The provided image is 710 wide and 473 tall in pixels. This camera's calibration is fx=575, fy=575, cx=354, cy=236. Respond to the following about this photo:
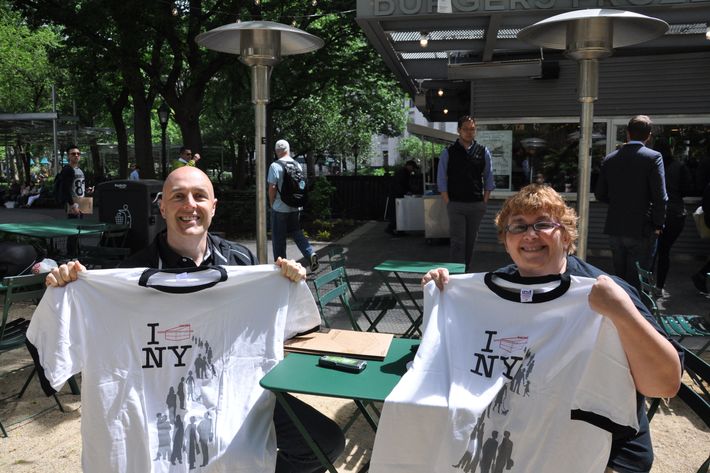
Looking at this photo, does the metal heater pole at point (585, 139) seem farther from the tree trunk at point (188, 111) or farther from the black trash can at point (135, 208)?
the tree trunk at point (188, 111)

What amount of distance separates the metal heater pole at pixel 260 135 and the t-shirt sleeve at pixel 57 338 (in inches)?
112

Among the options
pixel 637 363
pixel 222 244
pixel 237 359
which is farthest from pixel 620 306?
pixel 222 244

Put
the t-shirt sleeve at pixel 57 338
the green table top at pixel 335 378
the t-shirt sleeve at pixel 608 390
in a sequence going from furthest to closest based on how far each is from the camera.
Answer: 1. the t-shirt sleeve at pixel 57 338
2. the green table top at pixel 335 378
3. the t-shirt sleeve at pixel 608 390

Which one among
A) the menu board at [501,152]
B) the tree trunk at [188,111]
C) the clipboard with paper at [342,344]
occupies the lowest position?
the clipboard with paper at [342,344]

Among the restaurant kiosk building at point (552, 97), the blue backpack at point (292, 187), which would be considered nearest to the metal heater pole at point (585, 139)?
the restaurant kiosk building at point (552, 97)

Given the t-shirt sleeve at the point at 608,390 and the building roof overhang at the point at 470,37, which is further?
the building roof overhang at the point at 470,37

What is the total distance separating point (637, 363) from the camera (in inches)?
79.4

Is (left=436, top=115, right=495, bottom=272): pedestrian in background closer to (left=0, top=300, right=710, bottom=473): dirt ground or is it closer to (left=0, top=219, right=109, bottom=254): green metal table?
(left=0, top=300, right=710, bottom=473): dirt ground

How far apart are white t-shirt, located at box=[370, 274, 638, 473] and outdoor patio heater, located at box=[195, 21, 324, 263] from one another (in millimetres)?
3415

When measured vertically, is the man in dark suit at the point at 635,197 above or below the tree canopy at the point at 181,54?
below

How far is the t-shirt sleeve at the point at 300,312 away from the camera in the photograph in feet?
9.44

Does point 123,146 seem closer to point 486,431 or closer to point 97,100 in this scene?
point 97,100

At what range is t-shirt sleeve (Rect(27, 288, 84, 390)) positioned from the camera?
8.21 ft

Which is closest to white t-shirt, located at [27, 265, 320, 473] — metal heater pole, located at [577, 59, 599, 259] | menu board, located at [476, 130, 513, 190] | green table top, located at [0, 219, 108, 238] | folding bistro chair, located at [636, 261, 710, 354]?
folding bistro chair, located at [636, 261, 710, 354]
